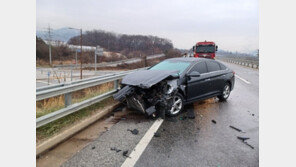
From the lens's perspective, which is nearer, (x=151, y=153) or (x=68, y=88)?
(x=151, y=153)

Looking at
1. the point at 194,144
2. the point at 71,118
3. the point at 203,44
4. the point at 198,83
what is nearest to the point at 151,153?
the point at 194,144

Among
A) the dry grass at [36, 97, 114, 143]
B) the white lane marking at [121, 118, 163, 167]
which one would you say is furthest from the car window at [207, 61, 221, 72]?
the dry grass at [36, 97, 114, 143]

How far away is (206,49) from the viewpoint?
2744 cm

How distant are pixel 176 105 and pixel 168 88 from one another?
576 millimetres

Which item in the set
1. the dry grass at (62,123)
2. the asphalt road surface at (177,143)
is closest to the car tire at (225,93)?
the asphalt road surface at (177,143)

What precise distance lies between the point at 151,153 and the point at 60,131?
1.93m

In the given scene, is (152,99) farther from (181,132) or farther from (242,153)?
(242,153)

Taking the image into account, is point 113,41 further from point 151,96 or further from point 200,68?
point 151,96

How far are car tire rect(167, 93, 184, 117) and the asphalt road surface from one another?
18 cm

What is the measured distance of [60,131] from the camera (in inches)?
157

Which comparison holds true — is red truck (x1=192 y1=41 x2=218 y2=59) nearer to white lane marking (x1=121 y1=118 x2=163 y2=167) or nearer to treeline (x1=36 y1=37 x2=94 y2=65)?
white lane marking (x1=121 y1=118 x2=163 y2=167)

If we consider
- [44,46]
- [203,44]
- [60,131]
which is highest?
[44,46]

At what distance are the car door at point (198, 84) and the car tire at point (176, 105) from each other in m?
0.34

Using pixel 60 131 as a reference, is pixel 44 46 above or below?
above
